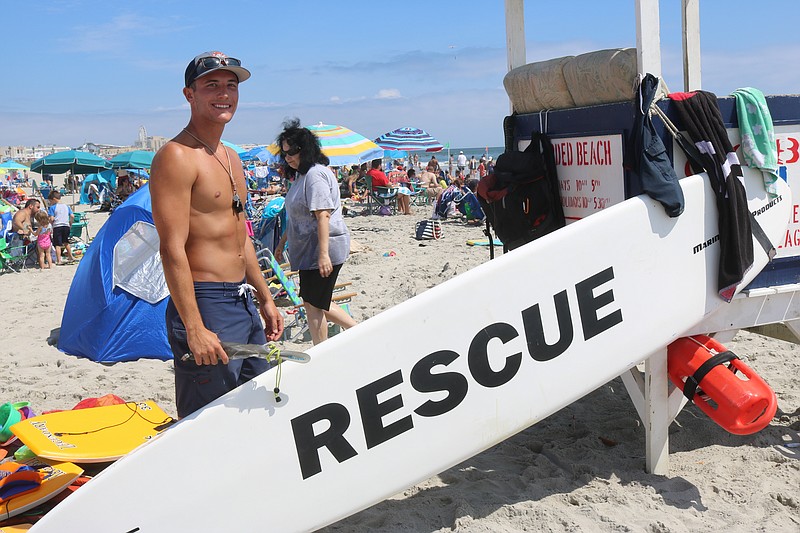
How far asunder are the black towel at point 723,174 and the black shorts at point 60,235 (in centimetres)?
1235

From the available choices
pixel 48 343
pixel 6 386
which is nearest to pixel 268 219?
pixel 48 343

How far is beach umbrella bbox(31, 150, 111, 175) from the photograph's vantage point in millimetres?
27469

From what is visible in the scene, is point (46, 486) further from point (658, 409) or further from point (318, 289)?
point (658, 409)

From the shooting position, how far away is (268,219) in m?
10.5

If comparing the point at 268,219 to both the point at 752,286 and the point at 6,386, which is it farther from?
the point at 752,286

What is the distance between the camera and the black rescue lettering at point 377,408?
285cm

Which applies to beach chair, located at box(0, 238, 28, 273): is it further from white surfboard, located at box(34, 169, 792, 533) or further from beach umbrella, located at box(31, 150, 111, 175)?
beach umbrella, located at box(31, 150, 111, 175)

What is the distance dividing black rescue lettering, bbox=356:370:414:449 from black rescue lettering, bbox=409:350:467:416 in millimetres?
77

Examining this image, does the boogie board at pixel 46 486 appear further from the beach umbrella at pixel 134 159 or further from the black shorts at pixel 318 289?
the beach umbrella at pixel 134 159

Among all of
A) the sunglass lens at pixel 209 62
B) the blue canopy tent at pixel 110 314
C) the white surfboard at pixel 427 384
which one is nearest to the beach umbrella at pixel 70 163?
the blue canopy tent at pixel 110 314

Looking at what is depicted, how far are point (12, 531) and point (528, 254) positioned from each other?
7.92 ft

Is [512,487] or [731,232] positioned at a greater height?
[731,232]

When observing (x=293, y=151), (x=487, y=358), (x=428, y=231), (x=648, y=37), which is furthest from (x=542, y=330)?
(x=428, y=231)

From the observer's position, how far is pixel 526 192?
4.34 m
